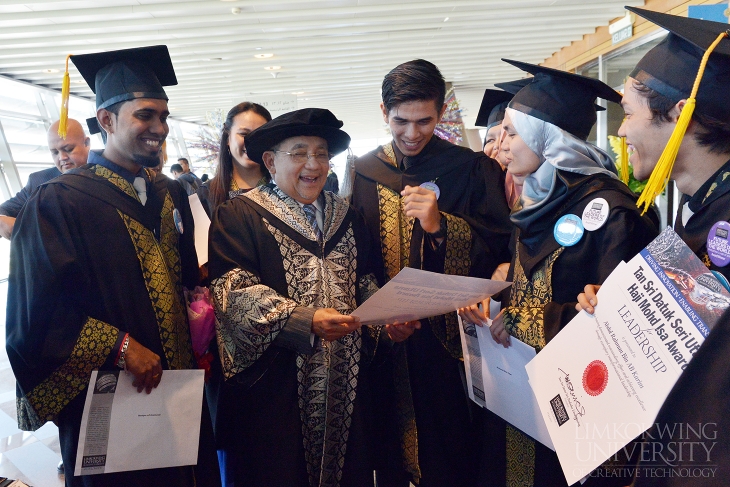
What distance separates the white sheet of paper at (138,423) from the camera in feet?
4.85

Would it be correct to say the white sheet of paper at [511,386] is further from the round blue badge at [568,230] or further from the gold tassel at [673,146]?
the gold tassel at [673,146]

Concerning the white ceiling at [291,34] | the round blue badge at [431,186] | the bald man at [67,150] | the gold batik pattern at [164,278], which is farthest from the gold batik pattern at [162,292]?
the white ceiling at [291,34]

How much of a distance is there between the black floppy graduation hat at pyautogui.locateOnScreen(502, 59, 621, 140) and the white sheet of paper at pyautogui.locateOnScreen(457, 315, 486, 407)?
765 mm

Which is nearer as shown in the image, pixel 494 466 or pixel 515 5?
pixel 494 466

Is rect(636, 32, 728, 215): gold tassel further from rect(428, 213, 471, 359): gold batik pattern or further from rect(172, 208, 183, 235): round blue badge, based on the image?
rect(172, 208, 183, 235): round blue badge

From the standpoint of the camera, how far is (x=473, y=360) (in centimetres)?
175

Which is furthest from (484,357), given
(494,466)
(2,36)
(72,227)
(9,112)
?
(9,112)

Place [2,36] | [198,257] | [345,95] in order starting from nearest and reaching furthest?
[198,257] → [2,36] → [345,95]

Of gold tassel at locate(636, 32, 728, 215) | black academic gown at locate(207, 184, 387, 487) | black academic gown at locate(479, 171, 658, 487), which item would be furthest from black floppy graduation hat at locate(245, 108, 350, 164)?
gold tassel at locate(636, 32, 728, 215)

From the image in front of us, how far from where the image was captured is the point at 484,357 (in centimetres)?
167

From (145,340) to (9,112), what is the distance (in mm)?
9996

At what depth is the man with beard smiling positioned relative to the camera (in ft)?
4.90

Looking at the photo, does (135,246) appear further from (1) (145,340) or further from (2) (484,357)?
(2) (484,357)

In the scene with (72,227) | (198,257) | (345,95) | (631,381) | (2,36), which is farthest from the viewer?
(345,95)
